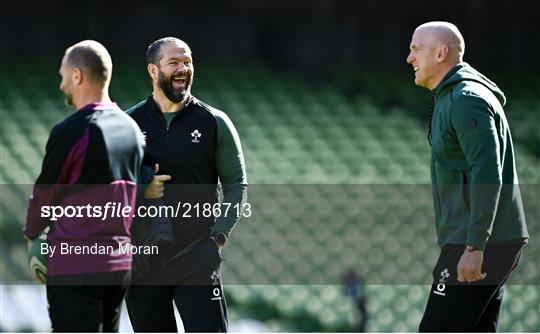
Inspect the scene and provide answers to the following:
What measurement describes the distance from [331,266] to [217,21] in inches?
226

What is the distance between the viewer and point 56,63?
14164 millimetres

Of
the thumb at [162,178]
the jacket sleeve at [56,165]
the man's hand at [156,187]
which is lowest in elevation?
the man's hand at [156,187]

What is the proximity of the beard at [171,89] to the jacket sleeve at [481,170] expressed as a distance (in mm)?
1308

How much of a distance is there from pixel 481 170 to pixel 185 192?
1380 mm

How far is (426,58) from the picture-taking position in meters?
4.54

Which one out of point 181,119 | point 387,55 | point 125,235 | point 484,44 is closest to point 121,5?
point 387,55

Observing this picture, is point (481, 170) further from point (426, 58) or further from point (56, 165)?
point (56, 165)

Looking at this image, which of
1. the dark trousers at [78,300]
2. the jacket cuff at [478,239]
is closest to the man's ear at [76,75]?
the dark trousers at [78,300]

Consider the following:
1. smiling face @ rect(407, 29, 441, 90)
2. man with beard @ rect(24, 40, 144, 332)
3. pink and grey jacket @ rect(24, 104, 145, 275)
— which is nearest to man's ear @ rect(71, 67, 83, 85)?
man with beard @ rect(24, 40, 144, 332)

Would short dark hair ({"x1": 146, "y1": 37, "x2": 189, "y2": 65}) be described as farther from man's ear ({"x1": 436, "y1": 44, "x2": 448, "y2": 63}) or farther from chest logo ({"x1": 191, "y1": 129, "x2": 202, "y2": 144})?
man's ear ({"x1": 436, "y1": 44, "x2": 448, "y2": 63})

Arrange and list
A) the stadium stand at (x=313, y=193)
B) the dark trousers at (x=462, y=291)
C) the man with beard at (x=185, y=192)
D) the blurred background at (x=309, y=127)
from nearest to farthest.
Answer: the dark trousers at (x=462, y=291), the man with beard at (x=185, y=192), the stadium stand at (x=313, y=193), the blurred background at (x=309, y=127)

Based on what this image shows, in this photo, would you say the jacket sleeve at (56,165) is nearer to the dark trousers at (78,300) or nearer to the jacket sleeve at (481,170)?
the dark trousers at (78,300)

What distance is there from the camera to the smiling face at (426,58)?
4520 mm

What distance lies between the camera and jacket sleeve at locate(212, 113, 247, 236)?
4.81m
